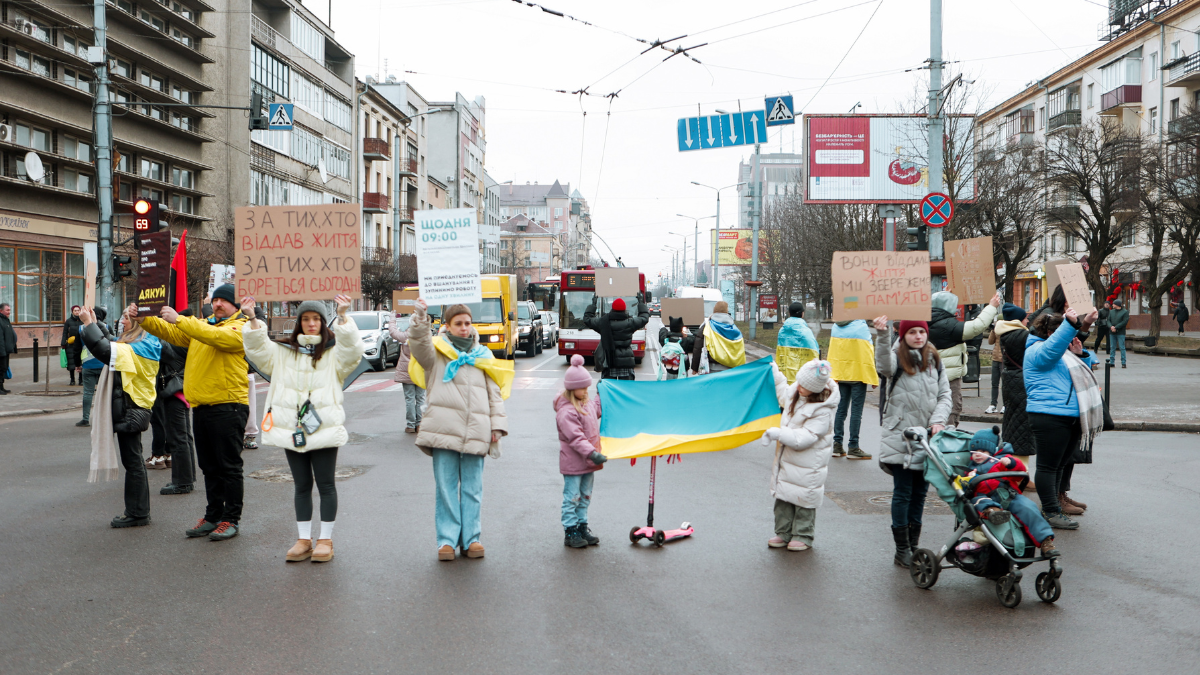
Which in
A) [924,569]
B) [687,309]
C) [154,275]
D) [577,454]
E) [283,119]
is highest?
[283,119]

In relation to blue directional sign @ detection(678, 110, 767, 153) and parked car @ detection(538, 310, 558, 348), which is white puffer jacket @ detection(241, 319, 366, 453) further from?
parked car @ detection(538, 310, 558, 348)

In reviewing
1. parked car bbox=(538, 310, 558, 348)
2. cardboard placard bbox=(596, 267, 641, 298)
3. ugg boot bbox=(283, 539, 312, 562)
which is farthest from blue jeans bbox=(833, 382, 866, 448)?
parked car bbox=(538, 310, 558, 348)

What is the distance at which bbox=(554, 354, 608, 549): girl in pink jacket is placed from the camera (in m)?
6.68

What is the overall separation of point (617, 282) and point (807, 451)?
1764 cm

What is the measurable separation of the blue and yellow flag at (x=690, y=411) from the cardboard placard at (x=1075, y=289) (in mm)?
2311

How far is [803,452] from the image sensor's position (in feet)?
21.6

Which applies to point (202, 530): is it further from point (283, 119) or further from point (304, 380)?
point (283, 119)

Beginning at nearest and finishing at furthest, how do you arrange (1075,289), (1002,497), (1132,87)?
(1002,497) < (1075,289) < (1132,87)

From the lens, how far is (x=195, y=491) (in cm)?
875

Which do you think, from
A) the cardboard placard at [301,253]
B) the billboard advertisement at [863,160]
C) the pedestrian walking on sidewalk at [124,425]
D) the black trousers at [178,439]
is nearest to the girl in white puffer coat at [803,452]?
the cardboard placard at [301,253]

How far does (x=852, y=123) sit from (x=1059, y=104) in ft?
109

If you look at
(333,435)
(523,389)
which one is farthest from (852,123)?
(333,435)

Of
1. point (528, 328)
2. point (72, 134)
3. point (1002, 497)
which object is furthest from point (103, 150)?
point (72, 134)

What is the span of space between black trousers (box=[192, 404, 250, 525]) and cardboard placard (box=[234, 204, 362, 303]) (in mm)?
1011
